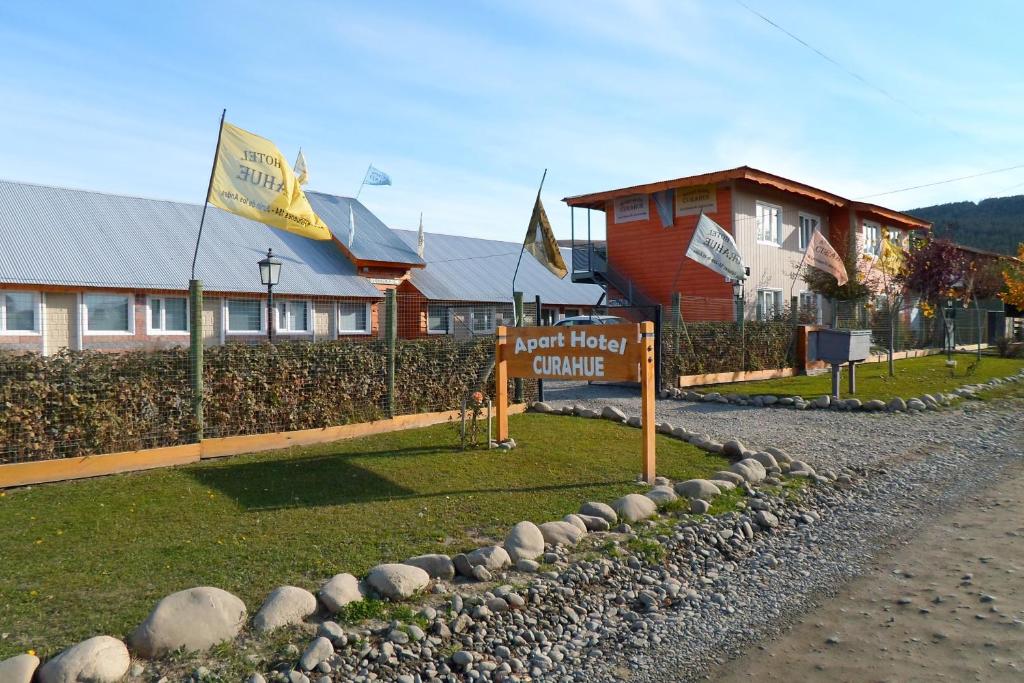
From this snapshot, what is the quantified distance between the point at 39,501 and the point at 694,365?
1392 centimetres

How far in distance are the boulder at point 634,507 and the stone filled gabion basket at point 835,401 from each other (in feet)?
28.2

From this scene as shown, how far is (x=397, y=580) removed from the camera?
186 inches

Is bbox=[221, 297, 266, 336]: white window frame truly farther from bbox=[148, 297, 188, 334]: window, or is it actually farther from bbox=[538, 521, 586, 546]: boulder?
bbox=[538, 521, 586, 546]: boulder

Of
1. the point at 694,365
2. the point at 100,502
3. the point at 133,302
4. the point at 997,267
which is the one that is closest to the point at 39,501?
the point at 100,502

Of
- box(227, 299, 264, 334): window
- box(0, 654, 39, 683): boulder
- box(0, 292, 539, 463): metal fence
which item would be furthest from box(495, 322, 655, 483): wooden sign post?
box(227, 299, 264, 334): window

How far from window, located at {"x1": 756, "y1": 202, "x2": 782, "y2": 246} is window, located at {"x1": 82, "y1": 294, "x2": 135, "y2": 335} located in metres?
20.3

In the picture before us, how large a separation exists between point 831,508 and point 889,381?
12375 mm

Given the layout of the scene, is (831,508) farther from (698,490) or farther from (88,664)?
(88,664)

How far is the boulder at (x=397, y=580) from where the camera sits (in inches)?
184

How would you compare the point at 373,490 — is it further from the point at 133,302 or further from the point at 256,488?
the point at 133,302

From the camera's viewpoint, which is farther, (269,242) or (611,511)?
(269,242)

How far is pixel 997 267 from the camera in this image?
3966 cm

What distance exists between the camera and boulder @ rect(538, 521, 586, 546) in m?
5.78

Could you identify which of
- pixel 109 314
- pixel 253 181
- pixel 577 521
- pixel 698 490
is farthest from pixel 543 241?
pixel 109 314
